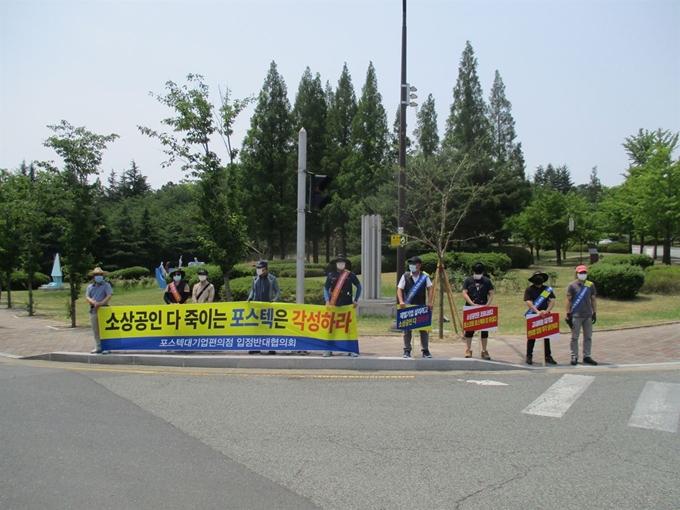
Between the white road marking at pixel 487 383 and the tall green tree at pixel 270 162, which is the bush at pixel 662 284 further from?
the tall green tree at pixel 270 162

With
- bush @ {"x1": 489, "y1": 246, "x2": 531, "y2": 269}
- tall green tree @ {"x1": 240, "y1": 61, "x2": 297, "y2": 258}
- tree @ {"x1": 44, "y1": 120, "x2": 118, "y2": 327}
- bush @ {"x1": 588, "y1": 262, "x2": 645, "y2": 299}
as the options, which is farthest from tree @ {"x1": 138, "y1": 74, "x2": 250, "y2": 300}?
tall green tree @ {"x1": 240, "y1": 61, "x2": 297, "y2": 258}

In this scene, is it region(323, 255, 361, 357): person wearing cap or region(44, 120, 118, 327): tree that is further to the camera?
region(44, 120, 118, 327): tree

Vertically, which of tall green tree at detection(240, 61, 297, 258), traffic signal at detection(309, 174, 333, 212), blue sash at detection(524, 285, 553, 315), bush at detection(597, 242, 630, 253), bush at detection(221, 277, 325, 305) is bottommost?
bush at detection(221, 277, 325, 305)

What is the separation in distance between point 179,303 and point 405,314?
15.2 ft

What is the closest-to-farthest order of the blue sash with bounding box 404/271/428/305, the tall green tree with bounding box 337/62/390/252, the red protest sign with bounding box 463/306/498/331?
the red protest sign with bounding box 463/306/498/331 → the blue sash with bounding box 404/271/428/305 → the tall green tree with bounding box 337/62/390/252

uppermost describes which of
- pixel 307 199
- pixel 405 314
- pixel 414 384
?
pixel 307 199

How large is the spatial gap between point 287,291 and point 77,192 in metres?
7.16

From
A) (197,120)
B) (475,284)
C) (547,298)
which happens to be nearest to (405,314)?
(475,284)

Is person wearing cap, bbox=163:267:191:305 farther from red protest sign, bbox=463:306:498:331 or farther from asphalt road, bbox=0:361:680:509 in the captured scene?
red protest sign, bbox=463:306:498:331

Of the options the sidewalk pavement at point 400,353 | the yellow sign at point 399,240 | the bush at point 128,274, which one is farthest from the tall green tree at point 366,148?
the sidewalk pavement at point 400,353

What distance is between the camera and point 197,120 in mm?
14531

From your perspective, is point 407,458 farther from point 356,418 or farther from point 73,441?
point 73,441

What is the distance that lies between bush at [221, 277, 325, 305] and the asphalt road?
920 centimetres

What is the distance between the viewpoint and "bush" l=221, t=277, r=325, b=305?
17.8 m
